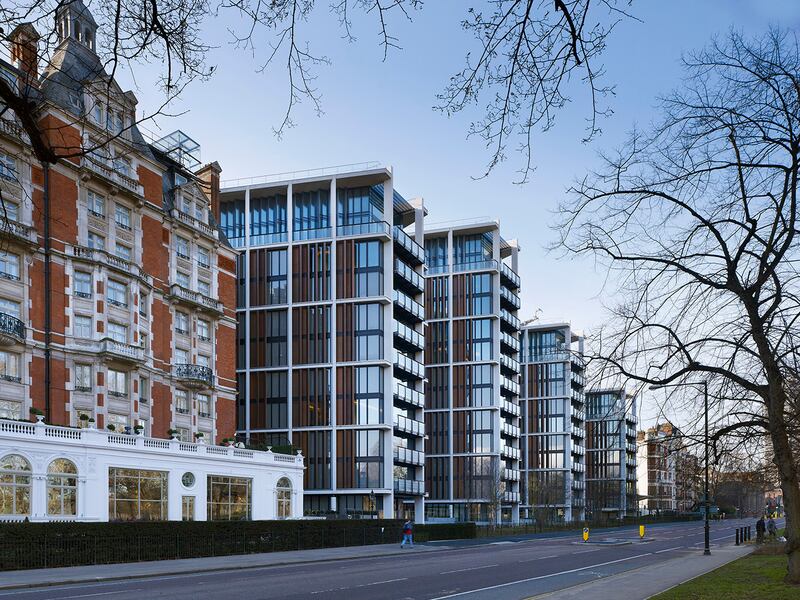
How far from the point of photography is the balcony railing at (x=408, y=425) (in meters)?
78.1

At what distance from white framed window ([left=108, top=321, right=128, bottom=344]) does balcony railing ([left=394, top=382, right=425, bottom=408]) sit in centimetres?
3301

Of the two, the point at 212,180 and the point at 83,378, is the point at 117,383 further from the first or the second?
the point at 212,180

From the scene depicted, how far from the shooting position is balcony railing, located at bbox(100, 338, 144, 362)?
151 feet

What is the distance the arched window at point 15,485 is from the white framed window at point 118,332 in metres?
12.0

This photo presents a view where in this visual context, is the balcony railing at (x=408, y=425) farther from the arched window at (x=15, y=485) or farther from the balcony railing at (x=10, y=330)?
the arched window at (x=15, y=485)

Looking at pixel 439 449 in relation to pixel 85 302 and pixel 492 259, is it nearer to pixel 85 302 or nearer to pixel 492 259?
pixel 492 259

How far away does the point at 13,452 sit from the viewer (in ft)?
118

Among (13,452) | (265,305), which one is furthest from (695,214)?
(265,305)

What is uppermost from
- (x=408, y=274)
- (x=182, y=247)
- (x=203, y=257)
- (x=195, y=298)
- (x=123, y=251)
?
(x=408, y=274)

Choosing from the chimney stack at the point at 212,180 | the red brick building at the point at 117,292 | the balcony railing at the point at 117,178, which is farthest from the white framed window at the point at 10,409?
the chimney stack at the point at 212,180

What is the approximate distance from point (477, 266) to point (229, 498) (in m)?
59.8

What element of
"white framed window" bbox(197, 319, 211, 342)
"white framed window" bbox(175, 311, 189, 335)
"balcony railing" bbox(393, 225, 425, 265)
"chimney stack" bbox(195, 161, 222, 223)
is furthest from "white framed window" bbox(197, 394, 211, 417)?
"balcony railing" bbox(393, 225, 425, 265)

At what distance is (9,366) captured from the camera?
41750 mm

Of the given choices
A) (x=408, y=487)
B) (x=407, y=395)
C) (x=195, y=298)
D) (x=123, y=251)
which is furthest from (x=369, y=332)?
(x=123, y=251)
